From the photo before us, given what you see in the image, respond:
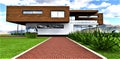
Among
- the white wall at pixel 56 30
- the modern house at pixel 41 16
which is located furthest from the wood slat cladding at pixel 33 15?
the white wall at pixel 56 30

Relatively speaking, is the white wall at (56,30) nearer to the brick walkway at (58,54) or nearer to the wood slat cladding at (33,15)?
the wood slat cladding at (33,15)

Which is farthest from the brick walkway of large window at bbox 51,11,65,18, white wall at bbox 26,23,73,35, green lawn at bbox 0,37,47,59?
white wall at bbox 26,23,73,35

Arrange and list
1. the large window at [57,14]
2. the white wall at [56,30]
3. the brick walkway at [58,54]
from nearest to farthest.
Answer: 1. the brick walkway at [58,54]
2. the large window at [57,14]
3. the white wall at [56,30]

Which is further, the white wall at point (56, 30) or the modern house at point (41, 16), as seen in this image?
the white wall at point (56, 30)

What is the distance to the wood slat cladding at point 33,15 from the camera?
50.2 m

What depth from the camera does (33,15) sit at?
5031 cm

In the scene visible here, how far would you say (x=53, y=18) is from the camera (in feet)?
166

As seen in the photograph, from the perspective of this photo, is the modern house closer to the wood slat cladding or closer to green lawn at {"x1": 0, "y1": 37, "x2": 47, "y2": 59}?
the wood slat cladding

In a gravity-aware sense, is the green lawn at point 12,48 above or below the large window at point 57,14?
below

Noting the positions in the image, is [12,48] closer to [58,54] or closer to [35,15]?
[58,54]

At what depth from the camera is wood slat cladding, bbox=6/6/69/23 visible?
5022cm

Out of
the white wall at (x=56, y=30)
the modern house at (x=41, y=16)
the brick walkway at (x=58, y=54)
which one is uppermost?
the modern house at (x=41, y=16)

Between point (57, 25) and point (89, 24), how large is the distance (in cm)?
750

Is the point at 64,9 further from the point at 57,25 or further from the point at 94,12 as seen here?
the point at 94,12
